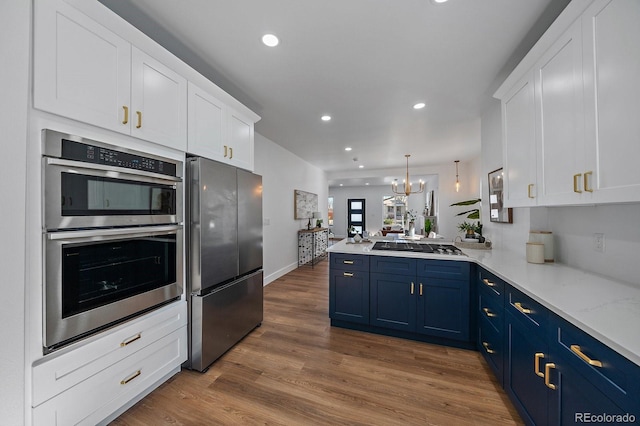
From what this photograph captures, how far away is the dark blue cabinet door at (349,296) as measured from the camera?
274cm

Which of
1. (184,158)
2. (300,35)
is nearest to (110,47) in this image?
(184,158)

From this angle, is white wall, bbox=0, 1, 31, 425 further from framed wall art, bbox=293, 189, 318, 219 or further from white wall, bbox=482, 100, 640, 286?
framed wall art, bbox=293, 189, 318, 219

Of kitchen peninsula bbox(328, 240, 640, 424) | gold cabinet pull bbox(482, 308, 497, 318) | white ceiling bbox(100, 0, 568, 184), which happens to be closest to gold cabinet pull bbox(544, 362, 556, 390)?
kitchen peninsula bbox(328, 240, 640, 424)

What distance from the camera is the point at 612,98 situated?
1147 mm

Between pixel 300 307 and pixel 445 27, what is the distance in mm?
3386

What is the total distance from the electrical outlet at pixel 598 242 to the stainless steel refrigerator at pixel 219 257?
9.21 feet

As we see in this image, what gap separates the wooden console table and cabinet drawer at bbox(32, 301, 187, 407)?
4139 mm

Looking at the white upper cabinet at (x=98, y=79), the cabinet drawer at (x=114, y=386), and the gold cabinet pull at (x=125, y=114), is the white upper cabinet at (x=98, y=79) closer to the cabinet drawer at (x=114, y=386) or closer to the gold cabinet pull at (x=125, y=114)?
the gold cabinet pull at (x=125, y=114)

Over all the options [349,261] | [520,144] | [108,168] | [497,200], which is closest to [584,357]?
[520,144]

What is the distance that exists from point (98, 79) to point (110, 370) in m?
1.71

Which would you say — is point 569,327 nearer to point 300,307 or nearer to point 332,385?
point 332,385

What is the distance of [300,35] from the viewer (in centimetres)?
181

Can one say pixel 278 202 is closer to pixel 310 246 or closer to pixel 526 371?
pixel 310 246

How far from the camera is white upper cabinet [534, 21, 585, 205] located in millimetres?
1350
